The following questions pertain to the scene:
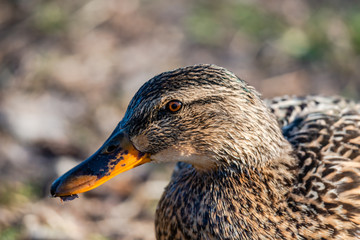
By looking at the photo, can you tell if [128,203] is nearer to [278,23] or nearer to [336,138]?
[336,138]

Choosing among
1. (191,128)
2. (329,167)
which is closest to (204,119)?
(191,128)

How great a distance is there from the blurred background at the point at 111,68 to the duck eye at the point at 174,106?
5.20 feet

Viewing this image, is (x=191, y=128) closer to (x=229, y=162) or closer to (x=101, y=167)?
(x=229, y=162)

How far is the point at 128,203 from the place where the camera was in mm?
4039

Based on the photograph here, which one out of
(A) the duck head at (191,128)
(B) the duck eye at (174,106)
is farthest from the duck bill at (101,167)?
(B) the duck eye at (174,106)

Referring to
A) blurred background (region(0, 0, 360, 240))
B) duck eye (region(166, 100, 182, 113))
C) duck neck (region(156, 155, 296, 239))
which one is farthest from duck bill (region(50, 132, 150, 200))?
blurred background (region(0, 0, 360, 240))

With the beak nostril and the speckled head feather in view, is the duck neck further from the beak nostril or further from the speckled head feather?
the beak nostril

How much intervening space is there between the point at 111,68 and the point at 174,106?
2999 millimetres

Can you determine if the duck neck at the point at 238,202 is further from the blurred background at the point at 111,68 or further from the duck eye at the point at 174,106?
the blurred background at the point at 111,68

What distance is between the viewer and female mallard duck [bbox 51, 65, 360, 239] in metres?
2.52

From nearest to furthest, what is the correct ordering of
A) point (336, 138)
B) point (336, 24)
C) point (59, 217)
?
point (336, 138) < point (59, 217) < point (336, 24)

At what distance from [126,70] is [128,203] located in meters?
1.78

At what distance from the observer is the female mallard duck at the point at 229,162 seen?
2521mm

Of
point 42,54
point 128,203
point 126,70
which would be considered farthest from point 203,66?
point 42,54
